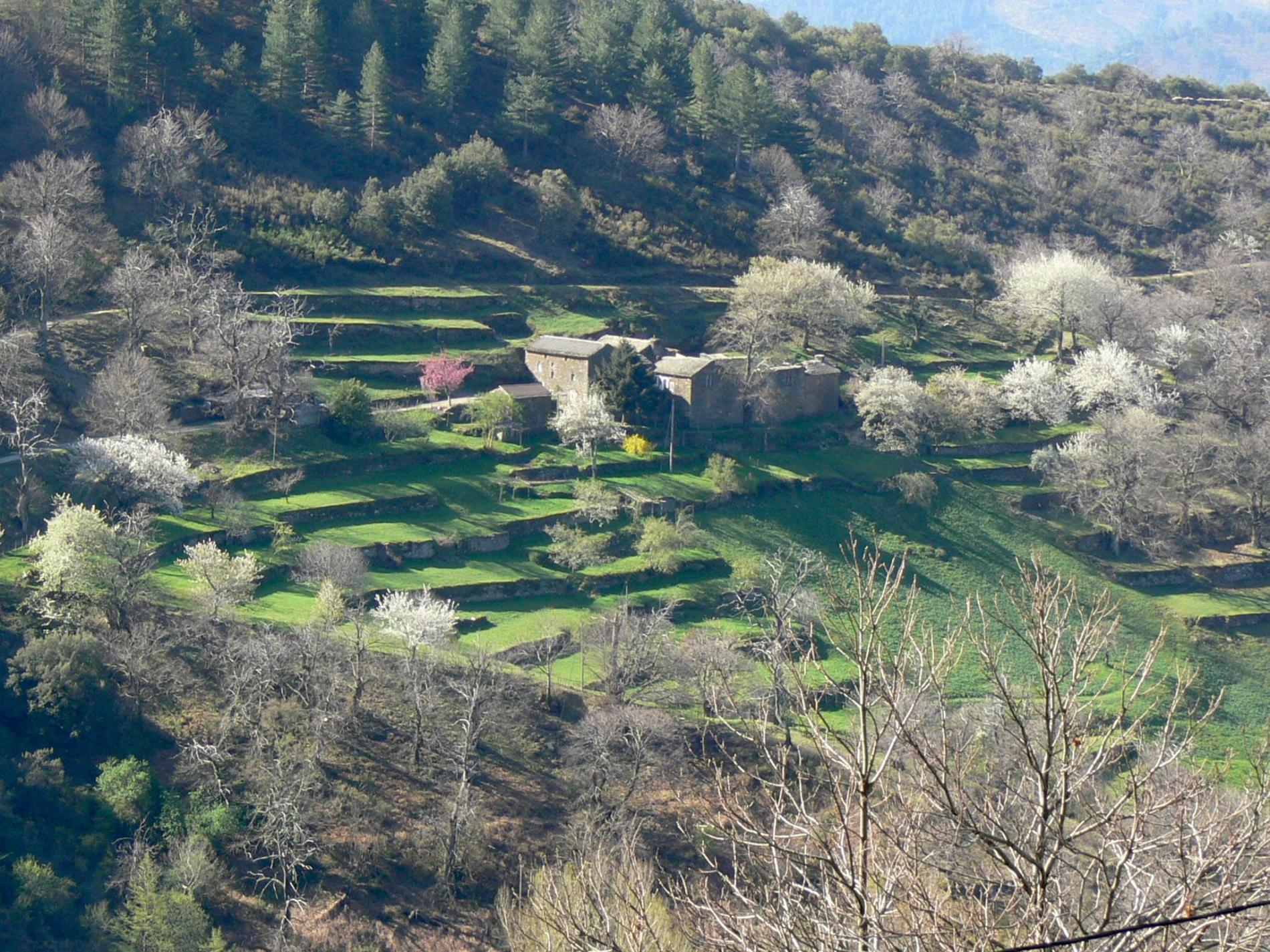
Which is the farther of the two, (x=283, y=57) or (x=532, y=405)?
(x=283, y=57)

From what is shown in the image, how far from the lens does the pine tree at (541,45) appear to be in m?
69.6

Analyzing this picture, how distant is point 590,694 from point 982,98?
7512 centimetres

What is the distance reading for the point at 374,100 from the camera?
63.4 m

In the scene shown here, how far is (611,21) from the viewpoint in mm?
74062

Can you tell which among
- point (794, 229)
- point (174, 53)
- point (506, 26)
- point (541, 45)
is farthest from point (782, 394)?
point (506, 26)

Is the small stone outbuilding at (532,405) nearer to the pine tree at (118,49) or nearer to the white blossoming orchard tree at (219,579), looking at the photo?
the white blossoming orchard tree at (219,579)

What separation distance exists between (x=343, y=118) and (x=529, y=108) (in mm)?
9395

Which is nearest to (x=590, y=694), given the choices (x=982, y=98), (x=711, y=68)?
(x=711, y=68)

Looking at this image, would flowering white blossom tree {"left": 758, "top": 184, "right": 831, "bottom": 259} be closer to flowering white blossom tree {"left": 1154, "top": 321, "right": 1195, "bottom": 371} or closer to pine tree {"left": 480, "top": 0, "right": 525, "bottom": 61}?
flowering white blossom tree {"left": 1154, "top": 321, "right": 1195, "bottom": 371}

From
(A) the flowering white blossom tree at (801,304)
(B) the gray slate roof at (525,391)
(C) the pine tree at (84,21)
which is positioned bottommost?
(B) the gray slate roof at (525,391)

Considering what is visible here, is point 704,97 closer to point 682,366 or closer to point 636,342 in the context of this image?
point 636,342

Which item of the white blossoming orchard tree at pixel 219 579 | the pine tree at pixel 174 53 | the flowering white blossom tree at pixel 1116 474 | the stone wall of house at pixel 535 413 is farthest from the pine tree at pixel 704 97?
the white blossoming orchard tree at pixel 219 579

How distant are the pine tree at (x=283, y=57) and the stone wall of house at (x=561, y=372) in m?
22.2

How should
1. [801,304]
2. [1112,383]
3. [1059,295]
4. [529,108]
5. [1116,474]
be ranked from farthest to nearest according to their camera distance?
[529,108] → [1059,295] → [801,304] → [1112,383] → [1116,474]
